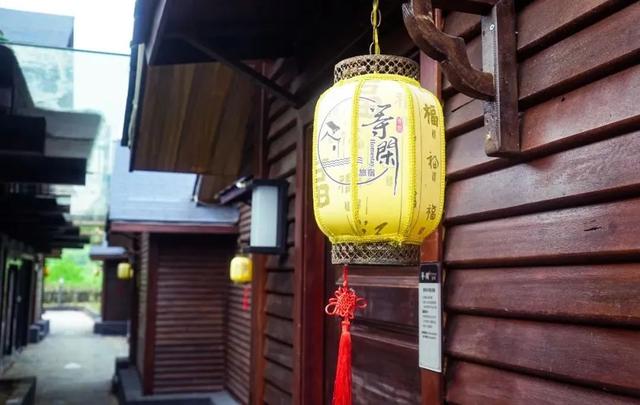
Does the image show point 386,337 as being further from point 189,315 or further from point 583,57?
A: point 189,315

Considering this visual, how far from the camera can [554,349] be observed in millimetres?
1977

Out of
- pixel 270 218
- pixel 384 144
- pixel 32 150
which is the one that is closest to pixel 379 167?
pixel 384 144

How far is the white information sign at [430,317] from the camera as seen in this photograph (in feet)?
8.38

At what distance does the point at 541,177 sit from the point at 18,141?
5993mm

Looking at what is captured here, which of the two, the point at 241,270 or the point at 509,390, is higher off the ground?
the point at 241,270

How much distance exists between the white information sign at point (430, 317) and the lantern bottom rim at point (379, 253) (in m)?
0.42

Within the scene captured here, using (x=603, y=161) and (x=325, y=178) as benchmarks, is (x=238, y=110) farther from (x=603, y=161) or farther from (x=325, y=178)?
(x=603, y=161)

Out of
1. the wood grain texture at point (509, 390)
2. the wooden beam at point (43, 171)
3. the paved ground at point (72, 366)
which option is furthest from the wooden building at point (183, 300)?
the wood grain texture at point (509, 390)

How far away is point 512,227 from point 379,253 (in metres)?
0.48

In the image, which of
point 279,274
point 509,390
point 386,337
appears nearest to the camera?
point 509,390

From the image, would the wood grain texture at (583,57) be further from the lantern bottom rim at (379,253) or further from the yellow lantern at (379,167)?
the lantern bottom rim at (379,253)

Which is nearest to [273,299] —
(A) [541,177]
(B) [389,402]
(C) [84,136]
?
(B) [389,402]

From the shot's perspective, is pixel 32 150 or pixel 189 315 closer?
pixel 32 150

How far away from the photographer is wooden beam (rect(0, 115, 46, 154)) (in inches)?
260
